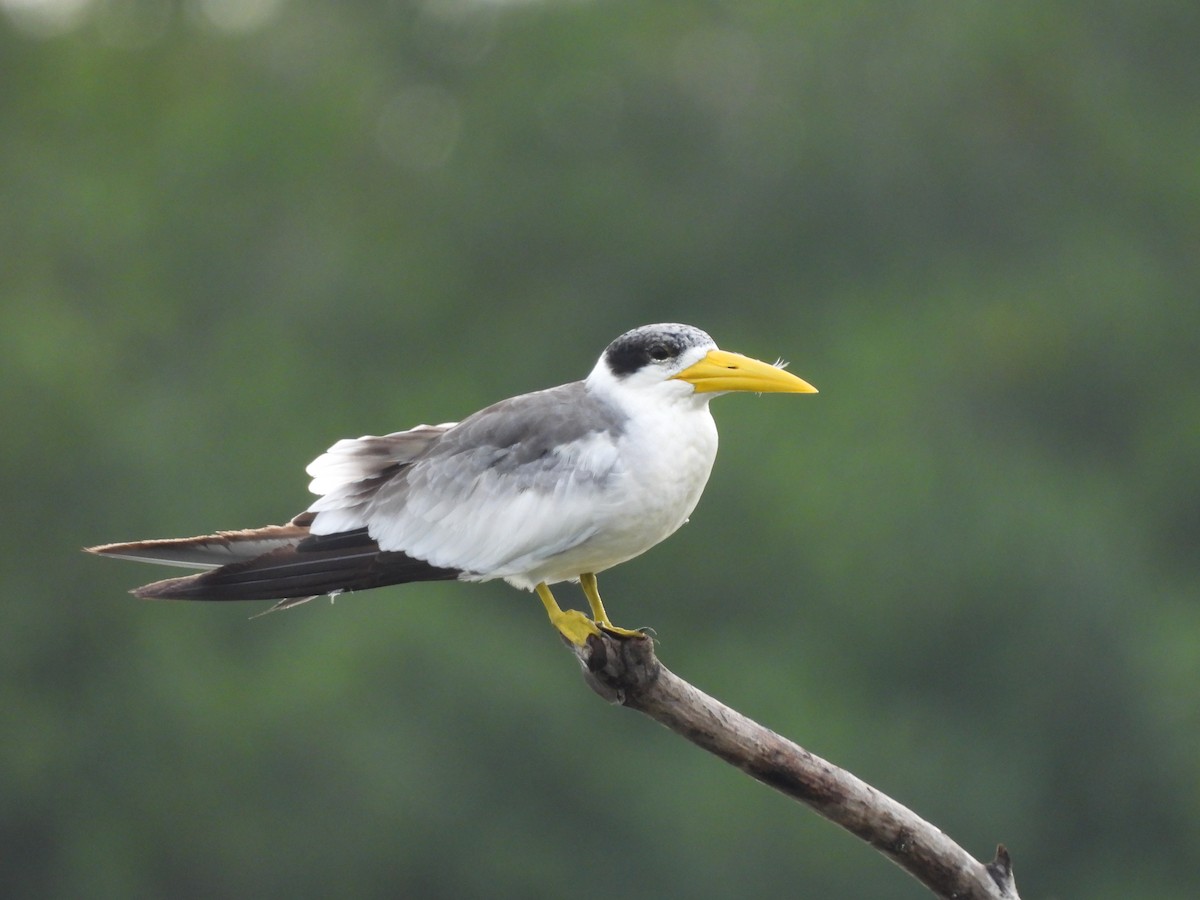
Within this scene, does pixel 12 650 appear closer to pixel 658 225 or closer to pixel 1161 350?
pixel 658 225

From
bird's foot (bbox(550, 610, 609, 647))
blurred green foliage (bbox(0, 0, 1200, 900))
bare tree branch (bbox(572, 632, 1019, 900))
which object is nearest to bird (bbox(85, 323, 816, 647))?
bird's foot (bbox(550, 610, 609, 647))

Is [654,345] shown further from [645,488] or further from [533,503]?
[533,503]

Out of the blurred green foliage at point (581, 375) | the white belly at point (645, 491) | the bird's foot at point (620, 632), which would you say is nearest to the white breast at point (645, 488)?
the white belly at point (645, 491)

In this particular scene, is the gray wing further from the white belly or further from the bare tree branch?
the bare tree branch

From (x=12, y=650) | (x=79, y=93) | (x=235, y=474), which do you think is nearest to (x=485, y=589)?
(x=235, y=474)

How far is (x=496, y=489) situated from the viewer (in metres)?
8.27

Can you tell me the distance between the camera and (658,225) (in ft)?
116

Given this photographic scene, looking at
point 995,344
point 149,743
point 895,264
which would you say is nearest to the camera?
point 149,743

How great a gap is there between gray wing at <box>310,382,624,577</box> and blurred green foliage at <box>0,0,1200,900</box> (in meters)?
19.7

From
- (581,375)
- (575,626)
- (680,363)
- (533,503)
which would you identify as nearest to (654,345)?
(680,363)

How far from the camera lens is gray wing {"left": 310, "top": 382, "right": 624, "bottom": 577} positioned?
7930 mm

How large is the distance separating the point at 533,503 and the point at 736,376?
111 cm

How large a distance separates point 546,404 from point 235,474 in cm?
2383

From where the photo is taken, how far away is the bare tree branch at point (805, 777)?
7598mm
